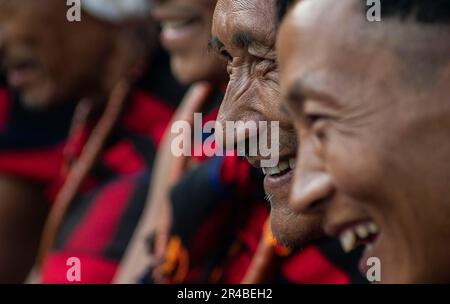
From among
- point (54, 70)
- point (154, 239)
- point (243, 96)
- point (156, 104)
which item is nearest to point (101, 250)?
point (154, 239)

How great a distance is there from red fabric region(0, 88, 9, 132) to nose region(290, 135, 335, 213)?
2766mm

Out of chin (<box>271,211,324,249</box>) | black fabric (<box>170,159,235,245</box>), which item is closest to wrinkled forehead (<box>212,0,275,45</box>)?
chin (<box>271,211,324,249</box>)

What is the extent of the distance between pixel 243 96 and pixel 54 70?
6.39ft

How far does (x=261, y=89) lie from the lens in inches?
73.9

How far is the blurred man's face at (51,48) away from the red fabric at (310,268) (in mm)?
1520

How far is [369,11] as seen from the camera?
1334mm

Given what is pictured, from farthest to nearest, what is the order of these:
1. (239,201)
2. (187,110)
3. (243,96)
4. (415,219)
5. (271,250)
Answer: (187,110) → (239,201) → (271,250) → (243,96) → (415,219)

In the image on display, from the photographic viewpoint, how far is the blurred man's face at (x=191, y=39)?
9.33ft

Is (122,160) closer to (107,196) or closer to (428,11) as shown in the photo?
(107,196)

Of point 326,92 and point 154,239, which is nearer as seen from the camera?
point 326,92

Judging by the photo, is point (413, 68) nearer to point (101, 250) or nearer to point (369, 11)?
point (369, 11)

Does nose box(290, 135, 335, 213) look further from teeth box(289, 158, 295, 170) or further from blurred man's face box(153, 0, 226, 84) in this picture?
blurred man's face box(153, 0, 226, 84)

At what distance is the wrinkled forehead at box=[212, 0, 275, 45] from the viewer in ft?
5.95

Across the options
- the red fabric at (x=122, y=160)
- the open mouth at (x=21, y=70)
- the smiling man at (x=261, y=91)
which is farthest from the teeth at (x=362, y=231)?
the open mouth at (x=21, y=70)
